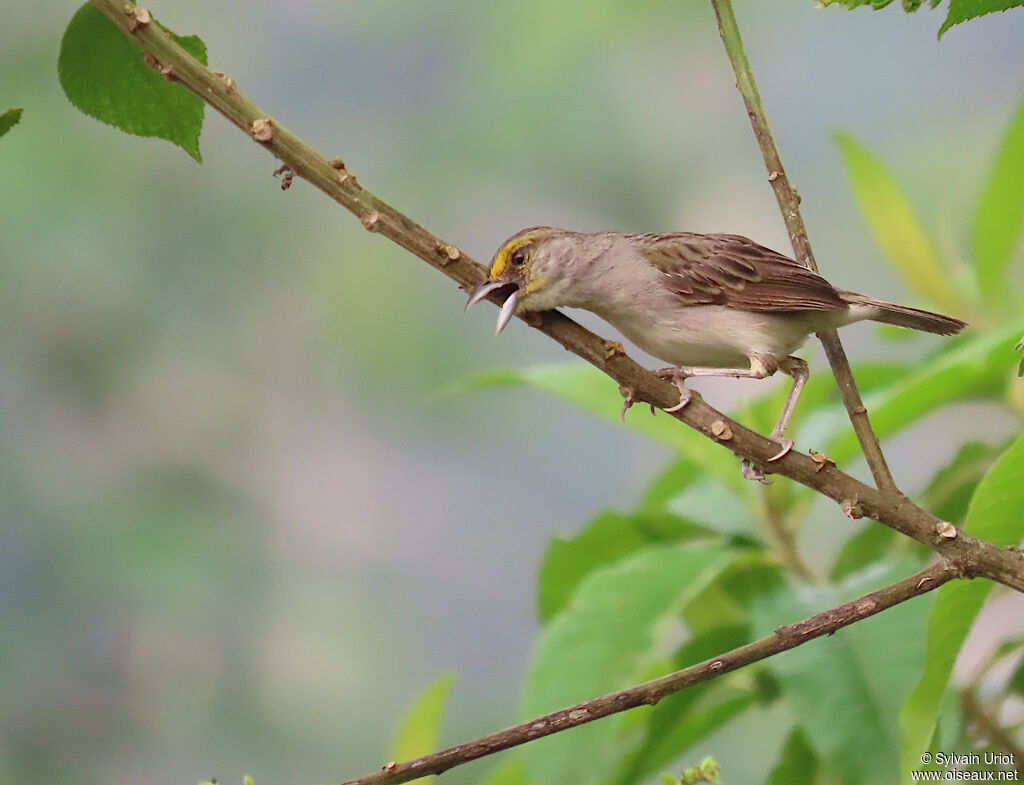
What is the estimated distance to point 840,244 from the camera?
12.4 feet

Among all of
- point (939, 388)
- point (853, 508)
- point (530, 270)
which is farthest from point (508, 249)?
point (853, 508)

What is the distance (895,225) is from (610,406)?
1.65 feet

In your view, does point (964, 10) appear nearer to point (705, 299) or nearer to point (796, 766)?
point (705, 299)

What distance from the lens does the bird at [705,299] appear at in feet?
3.77

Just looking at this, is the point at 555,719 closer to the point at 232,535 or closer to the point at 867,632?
the point at 867,632

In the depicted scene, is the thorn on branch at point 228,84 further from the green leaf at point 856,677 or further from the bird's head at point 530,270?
the green leaf at point 856,677

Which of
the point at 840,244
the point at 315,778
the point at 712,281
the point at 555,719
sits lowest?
the point at 555,719

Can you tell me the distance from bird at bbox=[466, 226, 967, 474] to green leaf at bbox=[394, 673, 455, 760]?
37cm

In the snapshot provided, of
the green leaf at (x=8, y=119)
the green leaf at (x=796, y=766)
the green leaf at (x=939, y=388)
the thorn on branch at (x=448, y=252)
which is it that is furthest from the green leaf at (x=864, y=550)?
the green leaf at (x=8, y=119)

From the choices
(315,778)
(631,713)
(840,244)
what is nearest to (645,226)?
(840,244)

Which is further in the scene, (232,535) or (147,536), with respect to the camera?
(232,535)

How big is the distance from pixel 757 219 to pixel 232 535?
1964 millimetres

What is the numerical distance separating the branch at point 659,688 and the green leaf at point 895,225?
→ 0.85 meters

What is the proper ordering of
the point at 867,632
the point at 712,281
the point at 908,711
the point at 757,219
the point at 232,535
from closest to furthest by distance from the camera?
1. the point at 908,711
2. the point at 867,632
3. the point at 712,281
4. the point at 232,535
5. the point at 757,219
